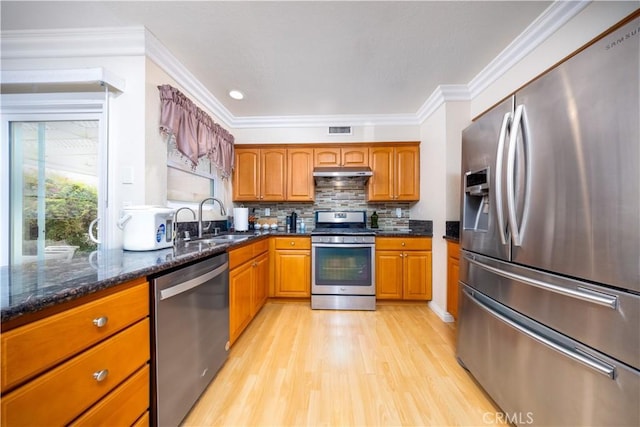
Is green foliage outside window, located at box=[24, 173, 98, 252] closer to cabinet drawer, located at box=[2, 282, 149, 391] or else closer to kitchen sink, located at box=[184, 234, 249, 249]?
kitchen sink, located at box=[184, 234, 249, 249]

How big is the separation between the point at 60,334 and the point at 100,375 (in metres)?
0.24

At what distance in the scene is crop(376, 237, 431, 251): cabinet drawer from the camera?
2830 millimetres

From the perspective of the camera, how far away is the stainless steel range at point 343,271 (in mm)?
2760

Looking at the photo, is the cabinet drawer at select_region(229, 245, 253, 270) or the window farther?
the cabinet drawer at select_region(229, 245, 253, 270)

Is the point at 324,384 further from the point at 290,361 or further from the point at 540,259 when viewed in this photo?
the point at 540,259

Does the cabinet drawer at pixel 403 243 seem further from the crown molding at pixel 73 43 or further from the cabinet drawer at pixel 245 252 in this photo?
the crown molding at pixel 73 43

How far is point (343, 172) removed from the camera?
304 centimetres

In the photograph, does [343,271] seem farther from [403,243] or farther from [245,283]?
[245,283]

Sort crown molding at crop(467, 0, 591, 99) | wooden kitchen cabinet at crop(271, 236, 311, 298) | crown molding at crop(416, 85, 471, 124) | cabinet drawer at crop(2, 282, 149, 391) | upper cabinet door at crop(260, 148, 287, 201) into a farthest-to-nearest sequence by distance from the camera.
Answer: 1. upper cabinet door at crop(260, 148, 287, 201)
2. wooden kitchen cabinet at crop(271, 236, 311, 298)
3. crown molding at crop(416, 85, 471, 124)
4. crown molding at crop(467, 0, 591, 99)
5. cabinet drawer at crop(2, 282, 149, 391)

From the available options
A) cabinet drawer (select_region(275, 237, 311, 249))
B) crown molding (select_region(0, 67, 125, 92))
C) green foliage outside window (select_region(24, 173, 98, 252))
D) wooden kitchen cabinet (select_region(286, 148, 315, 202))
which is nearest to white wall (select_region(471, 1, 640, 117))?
wooden kitchen cabinet (select_region(286, 148, 315, 202))

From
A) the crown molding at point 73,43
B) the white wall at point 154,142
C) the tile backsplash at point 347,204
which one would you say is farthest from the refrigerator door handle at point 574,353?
the crown molding at point 73,43

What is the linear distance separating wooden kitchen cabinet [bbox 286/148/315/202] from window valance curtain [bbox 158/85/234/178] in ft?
2.95

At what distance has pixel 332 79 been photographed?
7.64ft

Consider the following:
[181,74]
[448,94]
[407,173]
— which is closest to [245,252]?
[181,74]
